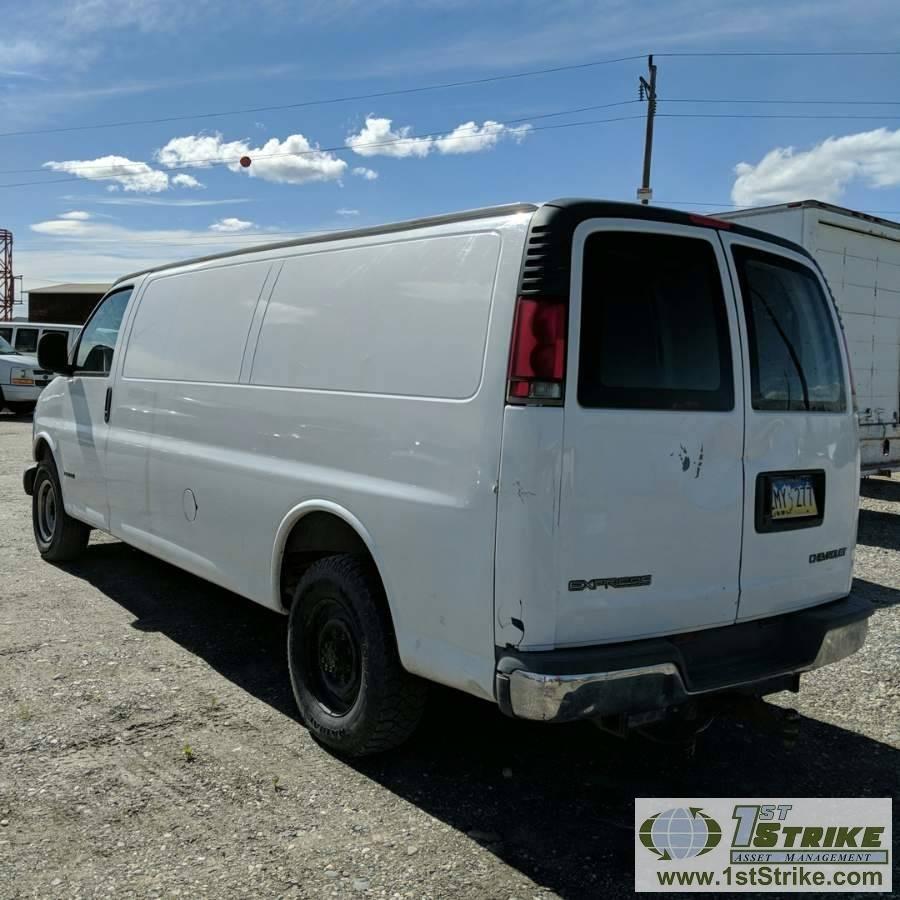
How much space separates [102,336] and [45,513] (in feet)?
5.93

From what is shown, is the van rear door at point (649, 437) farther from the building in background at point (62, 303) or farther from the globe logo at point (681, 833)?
the building in background at point (62, 303)

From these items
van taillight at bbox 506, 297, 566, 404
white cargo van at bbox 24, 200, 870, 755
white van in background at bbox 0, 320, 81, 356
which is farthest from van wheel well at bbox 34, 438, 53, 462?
white van in background at bbox 0, 320, 81, 356

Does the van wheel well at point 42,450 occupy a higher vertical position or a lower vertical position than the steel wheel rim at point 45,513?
higher

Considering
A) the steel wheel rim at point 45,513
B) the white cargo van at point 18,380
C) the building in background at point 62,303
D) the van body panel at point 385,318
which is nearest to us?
the van body panel at point 385,318

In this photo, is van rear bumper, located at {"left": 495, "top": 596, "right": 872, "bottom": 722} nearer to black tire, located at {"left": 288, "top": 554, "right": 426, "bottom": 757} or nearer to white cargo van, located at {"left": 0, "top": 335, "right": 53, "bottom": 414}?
black tire, located at {"left": 288, "top": 554, "right": 426, "bottom": 757}

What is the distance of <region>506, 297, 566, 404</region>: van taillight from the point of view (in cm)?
300

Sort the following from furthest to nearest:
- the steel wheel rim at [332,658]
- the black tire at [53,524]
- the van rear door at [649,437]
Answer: the black tire at [53,524] → the steel wheel rim at [332,658] → the van rear door at [649,437]

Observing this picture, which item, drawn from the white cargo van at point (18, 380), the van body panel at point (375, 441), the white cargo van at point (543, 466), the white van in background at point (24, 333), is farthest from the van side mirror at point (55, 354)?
the white van in background at point (24, 333)

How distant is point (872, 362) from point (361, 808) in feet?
27.0

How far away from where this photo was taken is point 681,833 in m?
3.26

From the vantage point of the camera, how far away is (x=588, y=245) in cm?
314

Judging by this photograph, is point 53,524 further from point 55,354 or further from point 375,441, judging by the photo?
point 375,441

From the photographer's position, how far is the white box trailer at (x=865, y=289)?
9.02 m

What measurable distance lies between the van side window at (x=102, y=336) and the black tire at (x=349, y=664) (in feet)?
9.39
